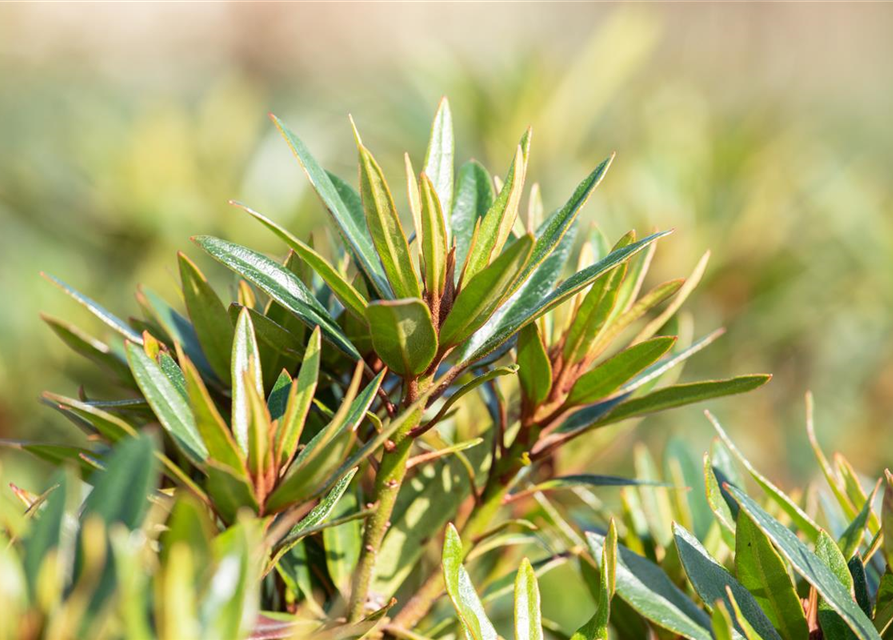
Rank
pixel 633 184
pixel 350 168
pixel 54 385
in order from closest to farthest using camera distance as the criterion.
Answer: pixel 54 385 < pixel 633 184 < pixel 350 168

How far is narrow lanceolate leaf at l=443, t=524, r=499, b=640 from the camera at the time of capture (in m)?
0.34

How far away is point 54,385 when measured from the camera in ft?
3.81

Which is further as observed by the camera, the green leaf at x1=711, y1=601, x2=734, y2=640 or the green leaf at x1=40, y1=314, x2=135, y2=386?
the green leaf at x1=40, y1=314, x2=135, y2=386

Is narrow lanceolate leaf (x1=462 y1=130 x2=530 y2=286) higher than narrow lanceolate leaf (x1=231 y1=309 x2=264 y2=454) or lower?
higher

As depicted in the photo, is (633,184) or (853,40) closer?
(633,184)

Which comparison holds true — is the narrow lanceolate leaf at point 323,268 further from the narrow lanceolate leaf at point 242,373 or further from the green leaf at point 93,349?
the green leaf at point 93,349

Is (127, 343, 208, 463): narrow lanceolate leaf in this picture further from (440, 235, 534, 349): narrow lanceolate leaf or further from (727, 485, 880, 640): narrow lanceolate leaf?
(727, 485, 880, 640): narrow lanceolate leaf

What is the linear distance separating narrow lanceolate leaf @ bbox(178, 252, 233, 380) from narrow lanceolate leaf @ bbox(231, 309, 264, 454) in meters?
0.06

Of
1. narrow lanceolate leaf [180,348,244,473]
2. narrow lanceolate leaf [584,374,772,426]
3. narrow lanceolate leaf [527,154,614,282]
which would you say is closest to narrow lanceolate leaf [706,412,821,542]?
narrow lanceolate leaf [584,374,772,426]

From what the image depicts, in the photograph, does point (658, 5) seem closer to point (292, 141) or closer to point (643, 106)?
point (643, 106)

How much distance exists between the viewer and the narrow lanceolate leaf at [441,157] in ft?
1.34

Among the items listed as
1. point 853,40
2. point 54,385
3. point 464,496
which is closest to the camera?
point 464,496

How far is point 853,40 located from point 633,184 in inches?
301

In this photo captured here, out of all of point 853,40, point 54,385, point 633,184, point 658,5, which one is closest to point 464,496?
point 54,385
